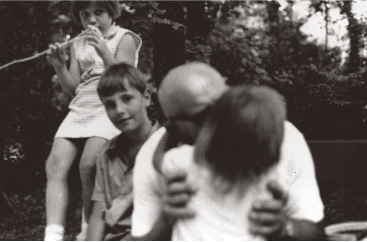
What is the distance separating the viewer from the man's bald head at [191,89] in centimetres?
170

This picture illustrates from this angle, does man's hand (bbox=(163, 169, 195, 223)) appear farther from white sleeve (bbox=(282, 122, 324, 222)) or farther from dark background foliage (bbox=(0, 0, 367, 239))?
dark background foliage (bbox=(0, 0, 367, 239))

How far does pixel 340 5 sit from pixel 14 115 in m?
3.38

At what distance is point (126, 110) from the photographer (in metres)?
2.49

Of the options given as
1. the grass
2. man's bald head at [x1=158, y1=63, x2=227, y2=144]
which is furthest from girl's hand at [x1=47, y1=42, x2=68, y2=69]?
the grass

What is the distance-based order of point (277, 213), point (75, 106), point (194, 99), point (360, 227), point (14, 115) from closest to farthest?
point (277, 213) < point (194, 99) < point (360, 227) < point (75, 106) < point (14, 115)

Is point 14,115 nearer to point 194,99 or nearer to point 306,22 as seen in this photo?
point 306,22

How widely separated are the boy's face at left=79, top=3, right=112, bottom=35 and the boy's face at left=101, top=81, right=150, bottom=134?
0.65m

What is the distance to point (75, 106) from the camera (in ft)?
10.2

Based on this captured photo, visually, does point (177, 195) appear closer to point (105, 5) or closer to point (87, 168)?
point (87, 168)

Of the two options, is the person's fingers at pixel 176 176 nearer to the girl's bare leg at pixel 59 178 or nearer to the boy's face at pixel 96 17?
the girl's bare leg at pixel 59 178

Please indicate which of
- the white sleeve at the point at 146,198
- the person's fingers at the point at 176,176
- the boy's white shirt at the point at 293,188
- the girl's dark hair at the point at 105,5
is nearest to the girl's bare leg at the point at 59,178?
the girl's dark hair at the point at 105,5

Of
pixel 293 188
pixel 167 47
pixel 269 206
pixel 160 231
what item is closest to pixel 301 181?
pixel 293 188

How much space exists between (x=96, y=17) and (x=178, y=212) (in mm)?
1631

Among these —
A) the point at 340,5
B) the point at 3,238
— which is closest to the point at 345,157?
the point at 340,5
